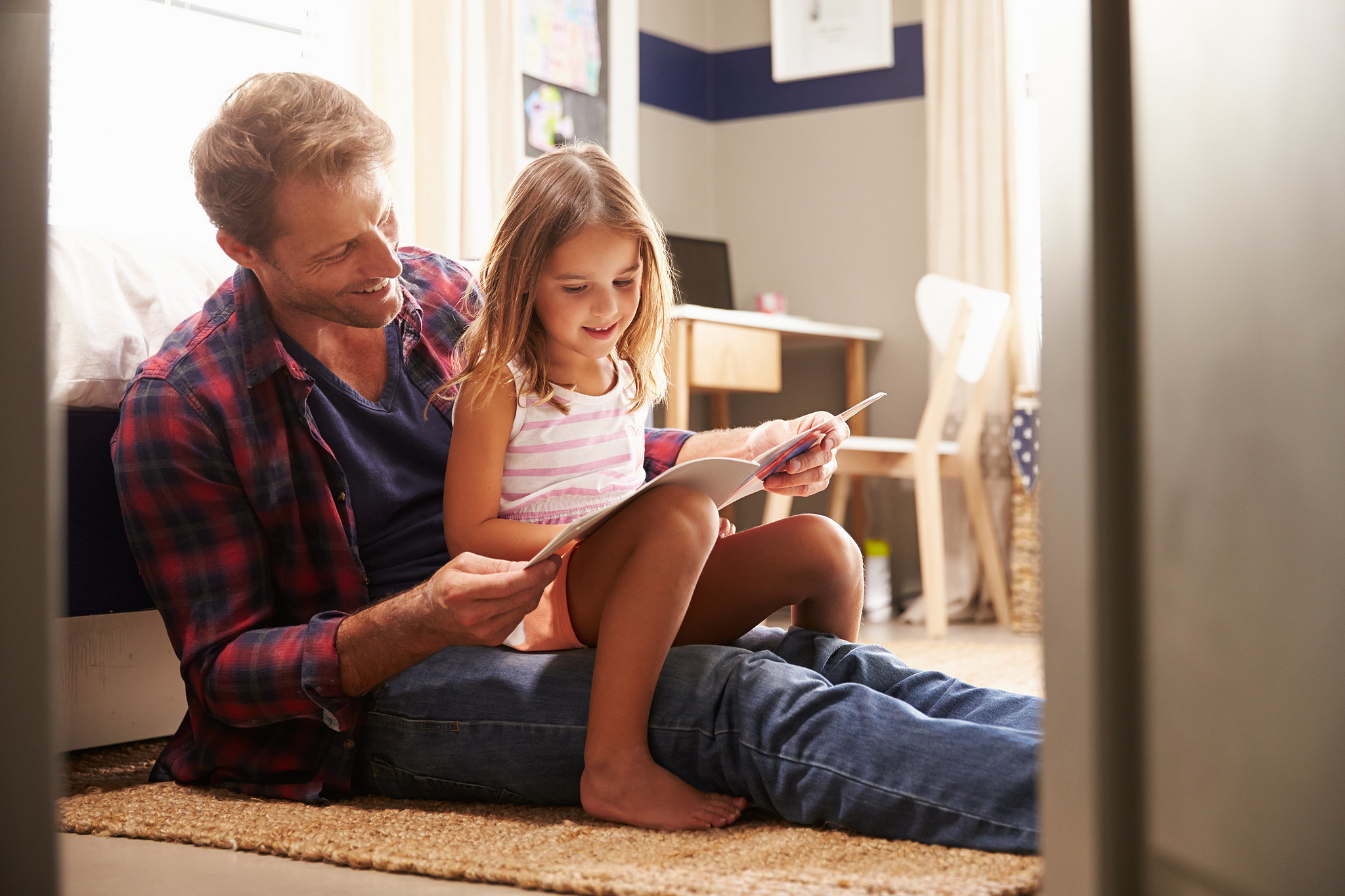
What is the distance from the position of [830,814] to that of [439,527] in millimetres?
536

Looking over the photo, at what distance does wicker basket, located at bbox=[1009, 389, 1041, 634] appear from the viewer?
2801mm

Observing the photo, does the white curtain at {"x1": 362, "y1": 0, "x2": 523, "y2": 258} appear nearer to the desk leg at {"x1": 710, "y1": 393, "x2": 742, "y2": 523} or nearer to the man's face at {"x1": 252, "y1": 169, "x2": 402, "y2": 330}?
the desk leg at {"x1": 710, "y1": 393, "x2": 742, "y2": 523}

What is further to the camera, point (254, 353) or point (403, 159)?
point (403, 159)

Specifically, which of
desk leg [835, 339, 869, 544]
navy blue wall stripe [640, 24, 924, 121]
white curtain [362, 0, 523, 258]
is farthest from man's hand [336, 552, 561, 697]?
navy blue wall stripe [640, 24, 924, 121]

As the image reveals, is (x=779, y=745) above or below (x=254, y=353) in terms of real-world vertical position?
below

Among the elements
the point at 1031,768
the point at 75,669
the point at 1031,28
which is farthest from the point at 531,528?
the point at 1031,28

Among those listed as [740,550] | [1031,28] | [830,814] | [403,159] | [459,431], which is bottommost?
[830,814]

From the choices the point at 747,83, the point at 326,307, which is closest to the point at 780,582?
the point at 326,307

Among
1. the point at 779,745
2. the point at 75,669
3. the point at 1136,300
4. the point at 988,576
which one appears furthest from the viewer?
A: the point at 988,576

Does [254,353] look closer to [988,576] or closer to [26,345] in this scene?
[26,345]

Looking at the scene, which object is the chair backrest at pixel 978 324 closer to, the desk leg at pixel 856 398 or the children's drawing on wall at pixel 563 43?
the desk leg at pixel 856 398

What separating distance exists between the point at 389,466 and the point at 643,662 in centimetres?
40

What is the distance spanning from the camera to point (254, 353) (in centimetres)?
114

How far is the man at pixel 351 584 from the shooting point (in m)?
0.96
